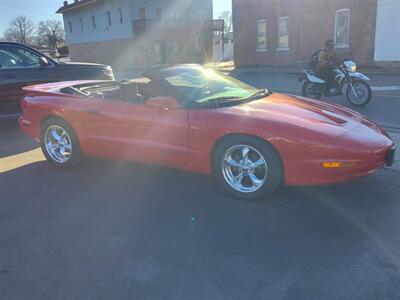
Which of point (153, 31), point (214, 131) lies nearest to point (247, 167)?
point (214, 131)

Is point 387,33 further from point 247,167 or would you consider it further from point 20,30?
point 20,30

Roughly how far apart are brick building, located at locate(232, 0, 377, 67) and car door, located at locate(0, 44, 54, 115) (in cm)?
1626

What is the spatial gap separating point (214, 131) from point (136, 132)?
3.41 ft

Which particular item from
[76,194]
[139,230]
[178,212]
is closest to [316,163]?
[178,212]

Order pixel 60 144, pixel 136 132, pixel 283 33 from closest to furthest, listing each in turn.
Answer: pixel 136 132 < pixel 60 144 < pixel 283 33

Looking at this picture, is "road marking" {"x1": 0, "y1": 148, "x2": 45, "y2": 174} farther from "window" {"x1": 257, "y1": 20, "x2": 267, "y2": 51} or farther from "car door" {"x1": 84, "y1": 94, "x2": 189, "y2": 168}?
"window" {"x1": 257, "y1": 20, "x2": 267, "y2": 51}

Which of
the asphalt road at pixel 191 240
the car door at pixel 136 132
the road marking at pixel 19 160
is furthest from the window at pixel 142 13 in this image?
the asphalt road at pixel 191 240

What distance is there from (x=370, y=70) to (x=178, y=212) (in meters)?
16.9

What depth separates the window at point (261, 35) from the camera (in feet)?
81.8

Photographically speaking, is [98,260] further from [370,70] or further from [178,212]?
[370,70]

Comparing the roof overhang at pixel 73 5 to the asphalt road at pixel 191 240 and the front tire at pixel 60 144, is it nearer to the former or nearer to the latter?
the front tire at pixel 60 144

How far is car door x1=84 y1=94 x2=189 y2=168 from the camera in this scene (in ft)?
14.8

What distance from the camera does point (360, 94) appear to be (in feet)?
30.2

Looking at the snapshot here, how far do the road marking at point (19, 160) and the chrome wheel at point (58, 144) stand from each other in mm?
623
